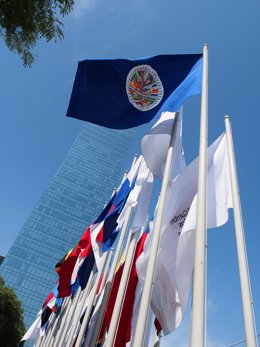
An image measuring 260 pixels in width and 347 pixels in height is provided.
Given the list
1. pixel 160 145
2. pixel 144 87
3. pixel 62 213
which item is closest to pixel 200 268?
pixel 160 145

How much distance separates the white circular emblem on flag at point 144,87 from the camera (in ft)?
23.2

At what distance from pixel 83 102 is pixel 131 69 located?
1418mm

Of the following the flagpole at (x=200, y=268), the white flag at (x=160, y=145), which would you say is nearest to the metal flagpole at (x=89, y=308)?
the white flag at (x=160, y=145)

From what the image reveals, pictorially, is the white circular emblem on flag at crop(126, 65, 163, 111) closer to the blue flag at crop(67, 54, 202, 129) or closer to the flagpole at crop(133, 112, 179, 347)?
the blue flag at crop(67, 54, 202, 129)

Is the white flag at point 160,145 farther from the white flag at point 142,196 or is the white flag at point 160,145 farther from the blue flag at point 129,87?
the white flag at point 142,196

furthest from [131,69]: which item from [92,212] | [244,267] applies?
[92,212]

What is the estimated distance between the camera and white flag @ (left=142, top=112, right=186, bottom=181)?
23.2ft

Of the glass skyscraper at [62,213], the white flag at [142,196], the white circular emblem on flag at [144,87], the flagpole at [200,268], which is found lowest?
the flagpole at [200,268]

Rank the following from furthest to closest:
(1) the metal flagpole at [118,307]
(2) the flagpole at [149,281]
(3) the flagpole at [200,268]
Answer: (1) the metal flagpole at [118,307]
(2) the flagpole at [149,281]
(3) the flagpole at [200,268]

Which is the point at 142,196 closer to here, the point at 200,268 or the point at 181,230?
the point at 181,230

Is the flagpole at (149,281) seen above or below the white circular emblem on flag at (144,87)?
below

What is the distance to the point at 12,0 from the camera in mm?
4621

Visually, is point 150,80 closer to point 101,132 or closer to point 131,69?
point 131,69

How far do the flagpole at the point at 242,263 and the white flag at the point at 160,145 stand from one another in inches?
58.4
